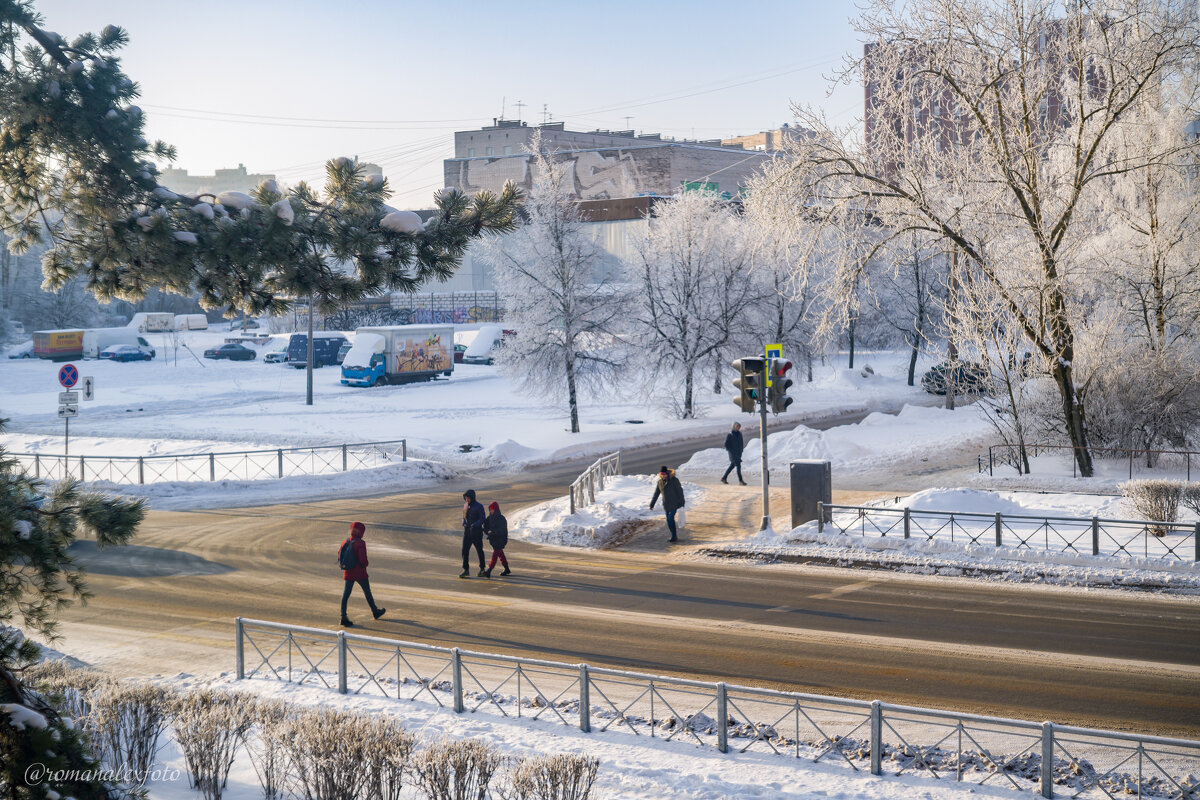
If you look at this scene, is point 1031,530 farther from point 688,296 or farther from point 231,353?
point 231,353

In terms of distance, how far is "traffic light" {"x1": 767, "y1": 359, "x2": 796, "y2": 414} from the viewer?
60.7ft

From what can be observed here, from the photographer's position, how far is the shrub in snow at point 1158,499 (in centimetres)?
1616

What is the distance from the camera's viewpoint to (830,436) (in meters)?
31.2

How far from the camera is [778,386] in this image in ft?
60.8

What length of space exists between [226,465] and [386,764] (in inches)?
979

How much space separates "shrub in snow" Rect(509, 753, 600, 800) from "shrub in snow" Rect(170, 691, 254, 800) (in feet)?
8.13

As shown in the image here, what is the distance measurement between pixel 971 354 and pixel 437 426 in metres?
19.7

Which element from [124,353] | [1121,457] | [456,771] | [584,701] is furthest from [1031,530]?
[124,353]

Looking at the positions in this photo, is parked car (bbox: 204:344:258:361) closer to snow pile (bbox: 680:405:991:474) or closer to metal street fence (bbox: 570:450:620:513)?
snow pile (bbox: 680:405:991:474)

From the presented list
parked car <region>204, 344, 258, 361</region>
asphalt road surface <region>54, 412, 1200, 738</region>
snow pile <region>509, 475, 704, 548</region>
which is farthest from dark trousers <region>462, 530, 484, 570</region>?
parked car <region>204, 344, 258, 361</region>

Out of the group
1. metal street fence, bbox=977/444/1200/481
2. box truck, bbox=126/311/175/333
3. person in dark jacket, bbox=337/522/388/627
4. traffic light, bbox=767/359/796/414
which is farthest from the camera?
box truck, bbox=126/311/175/333

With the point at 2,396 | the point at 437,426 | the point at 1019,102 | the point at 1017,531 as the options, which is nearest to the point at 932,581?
the point at 1017,531

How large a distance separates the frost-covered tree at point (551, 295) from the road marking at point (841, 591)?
70.8ft

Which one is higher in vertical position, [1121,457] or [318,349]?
[318,349]
